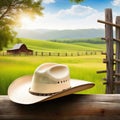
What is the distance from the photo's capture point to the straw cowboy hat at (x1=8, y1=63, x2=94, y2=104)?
5.78 ft

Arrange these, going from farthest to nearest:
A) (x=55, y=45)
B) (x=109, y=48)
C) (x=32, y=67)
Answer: (x=55, y=45) → (x=32, y=67) → (x=109, y=48)

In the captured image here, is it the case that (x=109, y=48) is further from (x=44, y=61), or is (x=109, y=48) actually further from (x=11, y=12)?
(x=44, y=61)

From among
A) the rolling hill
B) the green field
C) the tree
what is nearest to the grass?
the green field

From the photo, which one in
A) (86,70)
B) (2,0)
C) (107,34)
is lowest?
(86,70)

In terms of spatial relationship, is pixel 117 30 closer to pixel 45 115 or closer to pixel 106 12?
pixel 106 12

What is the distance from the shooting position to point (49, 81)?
1.81 meters

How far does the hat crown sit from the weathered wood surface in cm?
6

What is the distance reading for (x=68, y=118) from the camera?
1755 millimetres

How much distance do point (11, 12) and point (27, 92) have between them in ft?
45.5

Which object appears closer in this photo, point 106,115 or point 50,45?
point 106,115

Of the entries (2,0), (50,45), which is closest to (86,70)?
(2,0)

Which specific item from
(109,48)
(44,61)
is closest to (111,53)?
(109,48)

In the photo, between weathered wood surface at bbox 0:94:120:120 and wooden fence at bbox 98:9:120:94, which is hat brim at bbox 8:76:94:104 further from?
wooden fence at bbox 98:9:120:94

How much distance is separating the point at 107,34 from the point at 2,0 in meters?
9.37
